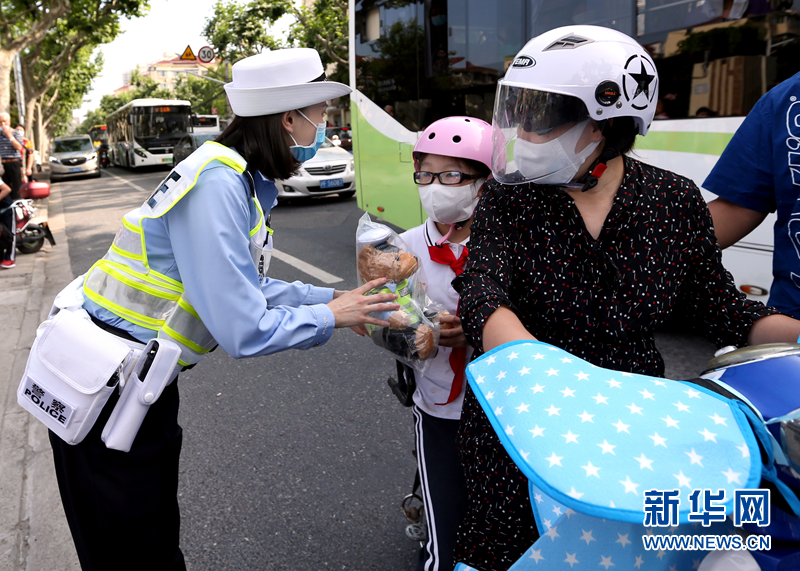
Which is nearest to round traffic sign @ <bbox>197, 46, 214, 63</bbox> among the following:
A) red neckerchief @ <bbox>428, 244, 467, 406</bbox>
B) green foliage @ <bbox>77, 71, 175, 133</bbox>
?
red neckerchief @ <bbox>428, 244, 467, 406</bbox>

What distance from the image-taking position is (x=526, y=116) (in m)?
1.45

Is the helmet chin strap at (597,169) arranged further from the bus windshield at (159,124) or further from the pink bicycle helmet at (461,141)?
the bus windshield at (159,124)

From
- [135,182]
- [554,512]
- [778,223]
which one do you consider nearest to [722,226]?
[778,223]

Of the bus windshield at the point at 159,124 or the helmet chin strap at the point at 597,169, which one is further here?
the bus windshield at the point at 159,124

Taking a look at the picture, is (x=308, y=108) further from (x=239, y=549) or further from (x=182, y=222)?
(x=239, y=549)

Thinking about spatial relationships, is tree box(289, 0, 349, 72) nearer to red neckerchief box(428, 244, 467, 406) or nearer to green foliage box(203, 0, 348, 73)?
green foliage box(203, 0, 348, 73)

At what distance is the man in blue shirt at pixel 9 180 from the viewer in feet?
26.2

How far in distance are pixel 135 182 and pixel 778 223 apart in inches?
914

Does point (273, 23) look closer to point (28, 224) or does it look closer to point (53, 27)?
point (53, 27)

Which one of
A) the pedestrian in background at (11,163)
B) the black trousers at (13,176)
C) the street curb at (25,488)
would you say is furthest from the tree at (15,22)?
the street curb at (25,488)

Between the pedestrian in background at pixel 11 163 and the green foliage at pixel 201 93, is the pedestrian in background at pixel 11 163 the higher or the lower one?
the lower one

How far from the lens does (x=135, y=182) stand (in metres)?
22.2

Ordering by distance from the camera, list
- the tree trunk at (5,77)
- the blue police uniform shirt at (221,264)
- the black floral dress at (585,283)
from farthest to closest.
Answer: the tree trunk at (5,77)
the blue police uniform shirt at (221,264)
the black floral dress at (585,283)

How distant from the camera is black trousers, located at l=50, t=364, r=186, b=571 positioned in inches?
69.5
